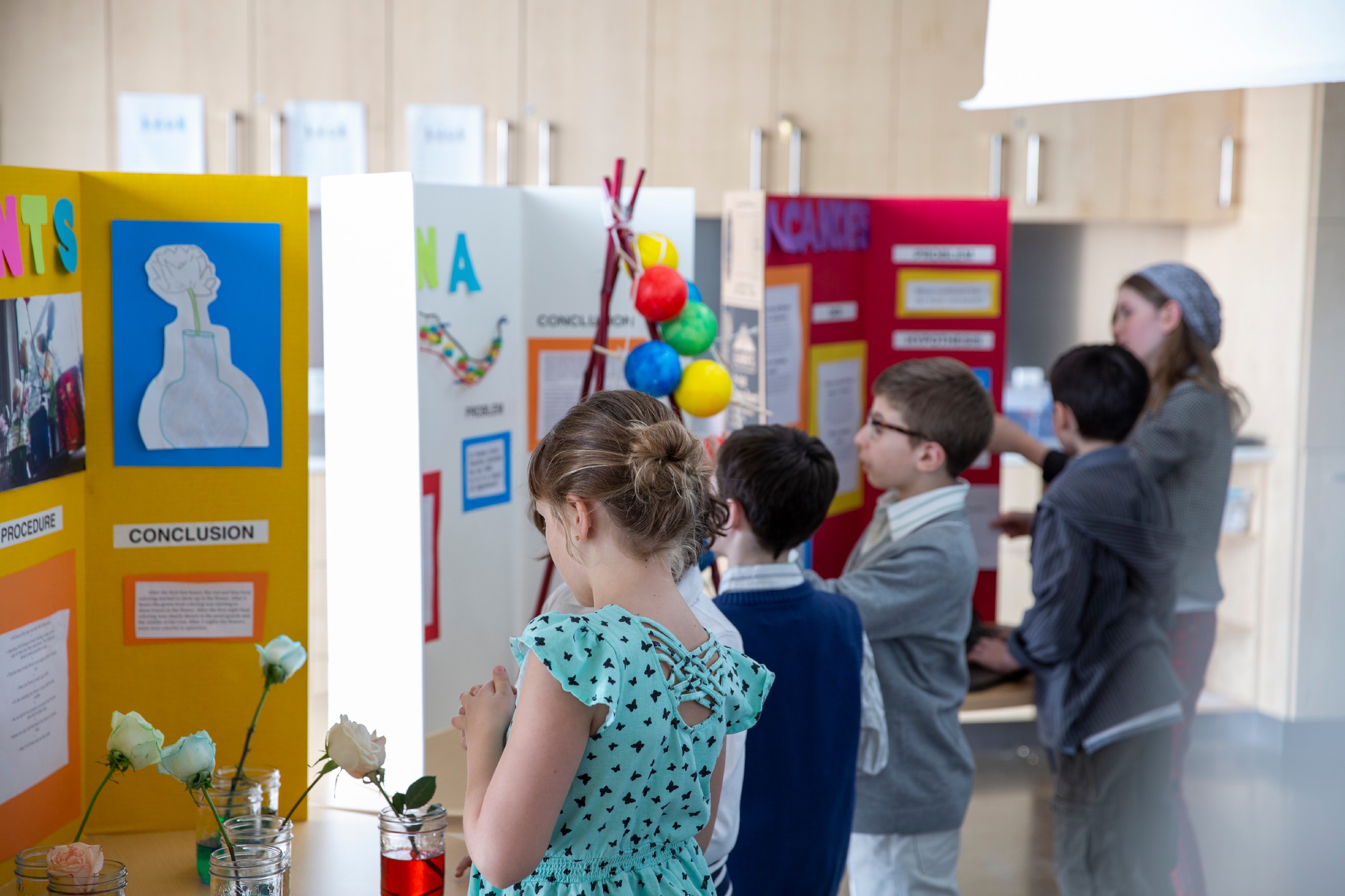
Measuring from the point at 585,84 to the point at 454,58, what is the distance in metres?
0.44

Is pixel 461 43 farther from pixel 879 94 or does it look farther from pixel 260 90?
pixel 879 94

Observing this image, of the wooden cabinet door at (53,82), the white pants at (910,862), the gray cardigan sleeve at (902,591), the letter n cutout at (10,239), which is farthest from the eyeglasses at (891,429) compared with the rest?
the wooden cabinet door at (53,82)

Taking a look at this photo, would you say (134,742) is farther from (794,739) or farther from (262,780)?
(794,739)

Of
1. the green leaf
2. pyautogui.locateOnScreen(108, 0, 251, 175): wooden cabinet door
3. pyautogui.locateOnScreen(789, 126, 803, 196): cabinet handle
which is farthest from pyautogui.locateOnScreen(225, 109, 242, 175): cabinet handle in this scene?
the green leaf

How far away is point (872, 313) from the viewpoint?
8.52 feet

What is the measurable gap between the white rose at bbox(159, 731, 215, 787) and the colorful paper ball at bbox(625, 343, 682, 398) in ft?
2.70

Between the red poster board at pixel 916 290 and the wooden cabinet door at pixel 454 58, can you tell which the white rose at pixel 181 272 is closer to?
the red poster board at pixel 916 290

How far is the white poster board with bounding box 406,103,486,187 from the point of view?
153 inches

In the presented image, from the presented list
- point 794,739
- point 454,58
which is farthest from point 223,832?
point 454,58

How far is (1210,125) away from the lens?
13.8 feet

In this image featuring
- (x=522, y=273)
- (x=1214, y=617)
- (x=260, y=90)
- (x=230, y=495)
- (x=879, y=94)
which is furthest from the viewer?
(x=879, y=94)

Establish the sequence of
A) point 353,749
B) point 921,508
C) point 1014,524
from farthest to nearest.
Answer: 1. point 1014,524
2. point 921,508
3. point 353,749

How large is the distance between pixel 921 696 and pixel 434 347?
0.95 m

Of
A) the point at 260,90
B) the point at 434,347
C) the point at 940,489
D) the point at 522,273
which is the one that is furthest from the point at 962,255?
the point at 260,90
